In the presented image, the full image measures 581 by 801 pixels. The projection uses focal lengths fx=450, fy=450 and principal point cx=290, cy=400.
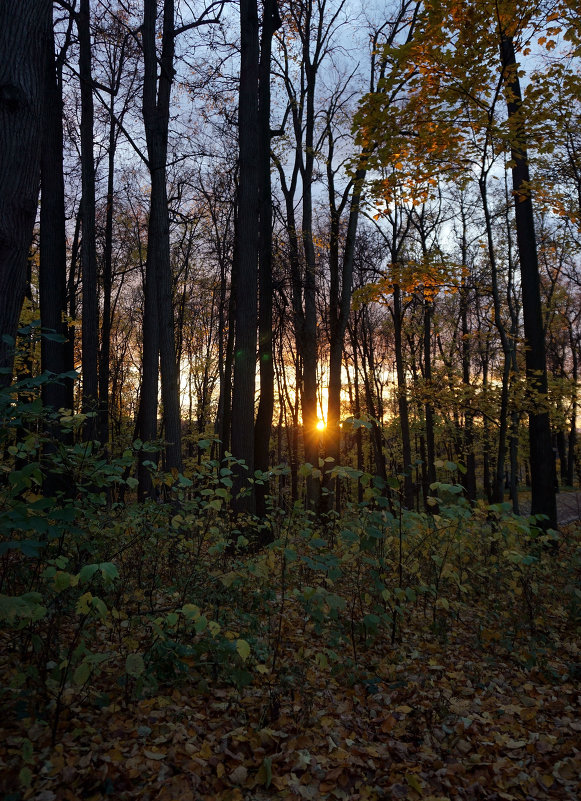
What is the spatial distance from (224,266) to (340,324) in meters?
6.65

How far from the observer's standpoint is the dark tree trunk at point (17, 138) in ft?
9.36

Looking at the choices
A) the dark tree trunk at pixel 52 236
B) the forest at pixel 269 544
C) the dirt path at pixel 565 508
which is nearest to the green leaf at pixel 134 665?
the forest at pixel 269 544

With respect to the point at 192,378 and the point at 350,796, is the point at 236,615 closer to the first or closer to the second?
the point at 350,796

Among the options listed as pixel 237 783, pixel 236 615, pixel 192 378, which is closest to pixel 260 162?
pixel 236 615

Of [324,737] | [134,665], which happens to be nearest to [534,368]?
[324,737]

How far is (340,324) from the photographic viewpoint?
1229 cm

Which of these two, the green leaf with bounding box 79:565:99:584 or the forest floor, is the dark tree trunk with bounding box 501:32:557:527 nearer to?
the forest floor

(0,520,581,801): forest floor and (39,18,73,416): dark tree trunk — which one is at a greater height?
(39,18,73,416): dark tree trunk

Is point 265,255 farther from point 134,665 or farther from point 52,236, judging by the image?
point 134,665

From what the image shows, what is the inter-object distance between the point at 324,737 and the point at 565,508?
2006 centimetres

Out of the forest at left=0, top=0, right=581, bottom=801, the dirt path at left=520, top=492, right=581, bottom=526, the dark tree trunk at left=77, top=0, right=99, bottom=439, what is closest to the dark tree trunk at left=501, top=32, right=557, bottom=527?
the forest at left=0, top=0, right=581, bottom=801

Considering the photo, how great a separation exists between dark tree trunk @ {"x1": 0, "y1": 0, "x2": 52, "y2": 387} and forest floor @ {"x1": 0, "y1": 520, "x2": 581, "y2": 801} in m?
2.23

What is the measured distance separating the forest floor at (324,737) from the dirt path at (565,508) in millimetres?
12488

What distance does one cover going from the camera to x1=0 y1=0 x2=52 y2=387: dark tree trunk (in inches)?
112
